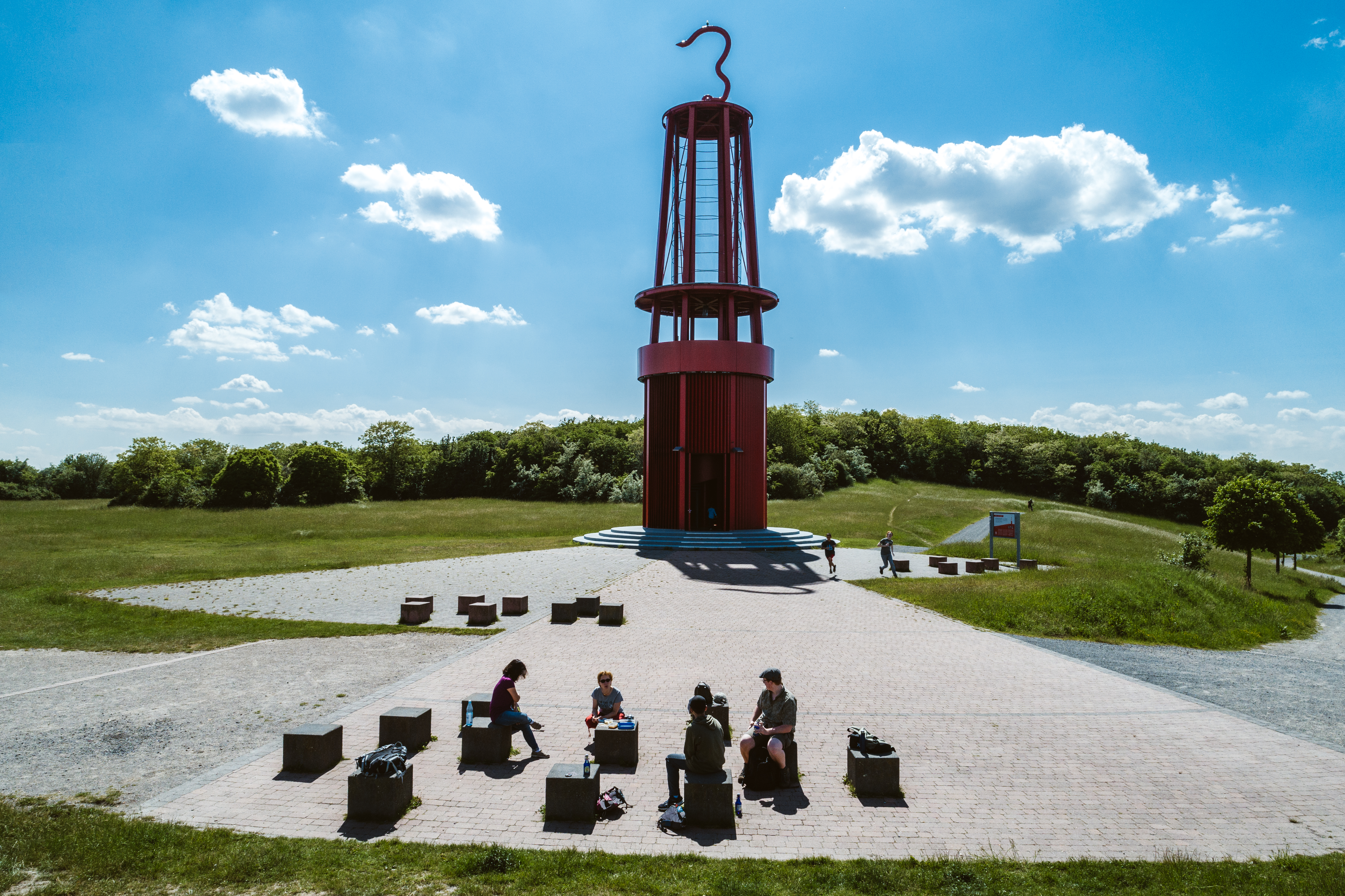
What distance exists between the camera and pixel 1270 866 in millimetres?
5684

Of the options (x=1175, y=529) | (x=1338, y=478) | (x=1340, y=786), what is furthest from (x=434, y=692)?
(x=1338, y=478)

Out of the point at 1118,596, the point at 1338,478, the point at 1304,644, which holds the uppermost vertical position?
the point at 1338,478

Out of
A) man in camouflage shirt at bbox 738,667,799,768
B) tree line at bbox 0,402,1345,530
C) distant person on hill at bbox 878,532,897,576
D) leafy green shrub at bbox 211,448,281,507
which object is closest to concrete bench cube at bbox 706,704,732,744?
man in camouflage shirt at bbox 738,667,799,768

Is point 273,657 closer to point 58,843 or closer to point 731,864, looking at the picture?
point 58,843

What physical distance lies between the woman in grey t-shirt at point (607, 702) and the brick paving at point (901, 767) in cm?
39

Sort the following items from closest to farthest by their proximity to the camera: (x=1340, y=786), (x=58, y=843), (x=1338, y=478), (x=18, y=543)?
(x=58, y=843) → (x=1340, y=786) → (x=18, y=543) → (x=1338, y=478)

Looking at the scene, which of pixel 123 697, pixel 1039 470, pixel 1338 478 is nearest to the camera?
pixel 123 697

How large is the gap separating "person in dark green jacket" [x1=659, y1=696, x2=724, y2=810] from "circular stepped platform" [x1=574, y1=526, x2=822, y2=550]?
843 inches

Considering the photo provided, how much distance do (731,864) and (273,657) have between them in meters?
9.55

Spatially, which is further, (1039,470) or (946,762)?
(1039,470)

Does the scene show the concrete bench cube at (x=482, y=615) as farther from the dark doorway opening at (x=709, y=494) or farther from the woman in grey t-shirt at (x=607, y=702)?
the dark doorway opening at (x=709, y=494)

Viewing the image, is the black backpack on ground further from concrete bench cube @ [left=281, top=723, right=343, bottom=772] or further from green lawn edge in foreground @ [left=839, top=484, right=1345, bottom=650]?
green lawn edge in foreground @ [left=839, top=484, right=1345, bottom=650]

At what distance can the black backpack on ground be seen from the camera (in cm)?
702

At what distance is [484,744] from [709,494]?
2689 centimetres
